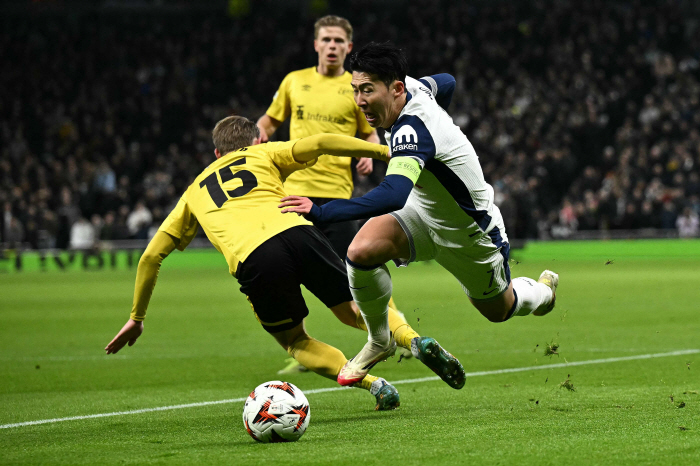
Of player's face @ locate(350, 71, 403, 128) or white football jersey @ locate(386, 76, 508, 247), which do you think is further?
player's face @ locate(350, 71, 403, 128)

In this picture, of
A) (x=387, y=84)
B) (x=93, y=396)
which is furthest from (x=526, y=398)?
(x=93, y=396)

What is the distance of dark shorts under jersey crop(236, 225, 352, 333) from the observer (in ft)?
17.2

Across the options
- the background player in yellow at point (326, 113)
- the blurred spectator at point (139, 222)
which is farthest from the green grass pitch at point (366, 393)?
the blurred spectator at point (139, 222)

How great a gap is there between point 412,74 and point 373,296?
2340 cm

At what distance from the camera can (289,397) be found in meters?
4.68

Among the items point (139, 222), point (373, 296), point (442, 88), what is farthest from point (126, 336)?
point (139, 222)

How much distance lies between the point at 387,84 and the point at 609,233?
18833 mm

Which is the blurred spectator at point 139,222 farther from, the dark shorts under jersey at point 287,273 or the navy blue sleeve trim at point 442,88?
the dark shorts under jersey at point 287,273

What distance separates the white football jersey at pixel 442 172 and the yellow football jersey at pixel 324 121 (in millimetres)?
1934

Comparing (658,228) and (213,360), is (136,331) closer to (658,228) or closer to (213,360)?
(213,360)

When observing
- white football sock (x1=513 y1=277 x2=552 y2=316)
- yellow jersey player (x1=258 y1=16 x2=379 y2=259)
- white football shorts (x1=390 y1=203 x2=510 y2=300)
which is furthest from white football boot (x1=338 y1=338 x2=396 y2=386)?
yellow jersey player (x1=258 y1=16 x2=379 y2=259)

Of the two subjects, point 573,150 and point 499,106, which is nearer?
point 573,150

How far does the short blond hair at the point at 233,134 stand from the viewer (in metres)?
5.70

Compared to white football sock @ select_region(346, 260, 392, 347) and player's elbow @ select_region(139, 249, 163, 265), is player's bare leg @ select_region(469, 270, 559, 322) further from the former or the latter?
player's elbow @ select_region(139, 249, 163, 265)
